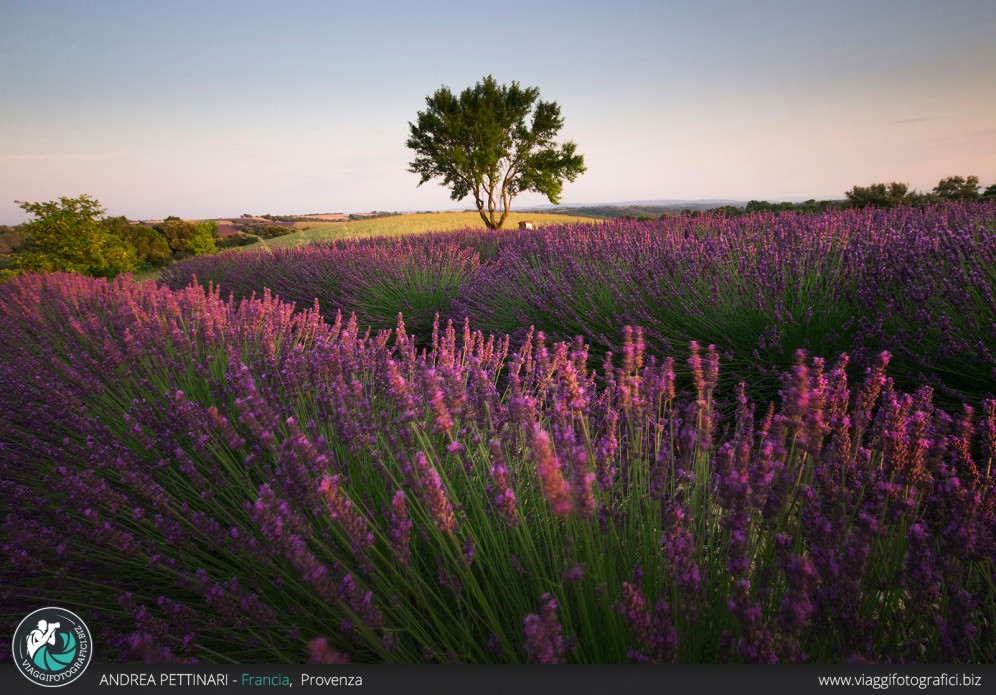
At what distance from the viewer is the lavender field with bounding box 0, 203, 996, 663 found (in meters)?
0.88

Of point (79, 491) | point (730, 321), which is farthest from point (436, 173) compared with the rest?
point (79, 491)

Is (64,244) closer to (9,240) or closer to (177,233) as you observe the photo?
(9,240)

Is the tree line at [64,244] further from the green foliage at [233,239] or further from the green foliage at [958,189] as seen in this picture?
the green foliage at [233,239]

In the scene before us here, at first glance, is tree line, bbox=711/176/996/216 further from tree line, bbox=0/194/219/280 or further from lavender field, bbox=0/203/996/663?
tree line, bbox=0/194/219/280

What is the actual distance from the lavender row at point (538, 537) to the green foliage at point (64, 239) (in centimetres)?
1310

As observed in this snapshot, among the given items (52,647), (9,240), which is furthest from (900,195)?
(9,240)

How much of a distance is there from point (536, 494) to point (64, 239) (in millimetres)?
15166

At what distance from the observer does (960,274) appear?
2.66 m

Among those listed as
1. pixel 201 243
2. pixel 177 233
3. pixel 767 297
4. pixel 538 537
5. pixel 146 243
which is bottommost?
pixel 538 537

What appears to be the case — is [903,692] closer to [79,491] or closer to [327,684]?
[327,684]

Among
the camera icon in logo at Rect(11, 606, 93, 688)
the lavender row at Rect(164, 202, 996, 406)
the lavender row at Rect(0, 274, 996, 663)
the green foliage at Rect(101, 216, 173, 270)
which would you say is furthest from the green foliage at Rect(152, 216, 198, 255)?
the camera icon in logo at Rect(11, 606, 93, 688)

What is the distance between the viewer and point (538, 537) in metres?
1.29

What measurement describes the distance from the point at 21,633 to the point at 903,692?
54.0 inches

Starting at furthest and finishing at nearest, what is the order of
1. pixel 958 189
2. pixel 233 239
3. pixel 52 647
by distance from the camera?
pixel 233 239
pixel 958 189
pixel 52 647
